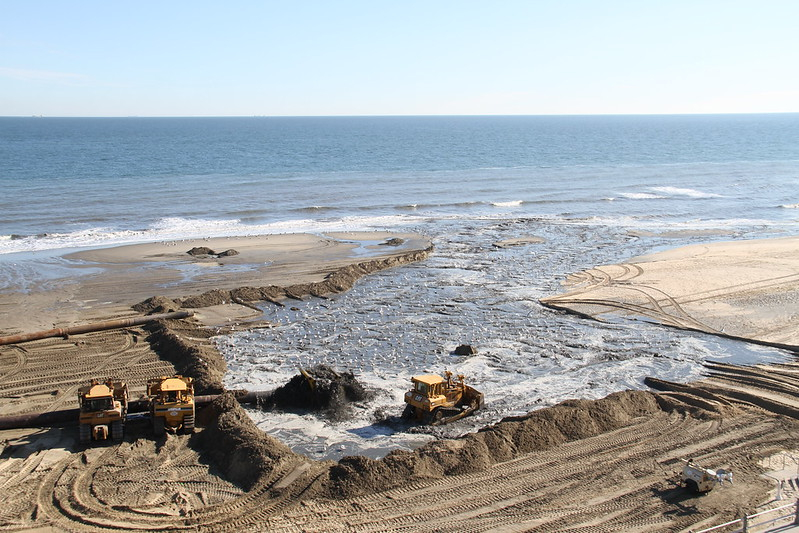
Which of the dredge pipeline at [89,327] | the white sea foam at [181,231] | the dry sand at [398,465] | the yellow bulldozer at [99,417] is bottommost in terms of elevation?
the dry sand at [398,465]

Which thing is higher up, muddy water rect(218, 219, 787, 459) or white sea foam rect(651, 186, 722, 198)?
white sea foam rect(651, 186, 722, 198)

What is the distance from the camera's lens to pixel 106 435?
18078mm

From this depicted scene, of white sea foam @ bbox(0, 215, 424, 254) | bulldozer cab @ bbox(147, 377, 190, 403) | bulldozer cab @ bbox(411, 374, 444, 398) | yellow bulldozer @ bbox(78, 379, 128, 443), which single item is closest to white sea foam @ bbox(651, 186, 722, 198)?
white sea foam @ bbox(0, 215, 424, 254)

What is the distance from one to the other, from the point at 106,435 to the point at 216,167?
73.2 metres

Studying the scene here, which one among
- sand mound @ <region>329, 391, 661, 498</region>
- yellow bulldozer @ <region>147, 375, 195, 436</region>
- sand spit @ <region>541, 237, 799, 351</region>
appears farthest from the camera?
sand spit @ <region>541, 237, 799, 351</region>

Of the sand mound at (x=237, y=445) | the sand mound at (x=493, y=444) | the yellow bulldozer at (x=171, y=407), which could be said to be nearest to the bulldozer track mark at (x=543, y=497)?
the sand mound at (x=493, y=444)

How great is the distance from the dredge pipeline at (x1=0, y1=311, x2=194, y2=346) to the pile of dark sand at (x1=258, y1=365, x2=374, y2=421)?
356 inches

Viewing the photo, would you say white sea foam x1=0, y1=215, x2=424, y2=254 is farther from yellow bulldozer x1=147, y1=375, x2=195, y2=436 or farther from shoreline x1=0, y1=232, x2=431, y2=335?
yellow bulldozer x1=147, y1=375, x2=195, y2=436

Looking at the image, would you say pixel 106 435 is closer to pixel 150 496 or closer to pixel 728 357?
pixel 150 496

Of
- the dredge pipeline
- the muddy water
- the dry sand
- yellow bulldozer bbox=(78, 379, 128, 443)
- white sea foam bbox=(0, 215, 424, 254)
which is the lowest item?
the muddy water

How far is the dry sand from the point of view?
1499cm

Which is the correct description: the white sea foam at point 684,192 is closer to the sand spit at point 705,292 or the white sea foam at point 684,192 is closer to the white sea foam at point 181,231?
the sand spit at point 705,292

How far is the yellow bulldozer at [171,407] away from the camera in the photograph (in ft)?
60.5

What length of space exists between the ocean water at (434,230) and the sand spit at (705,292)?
1324 mm
